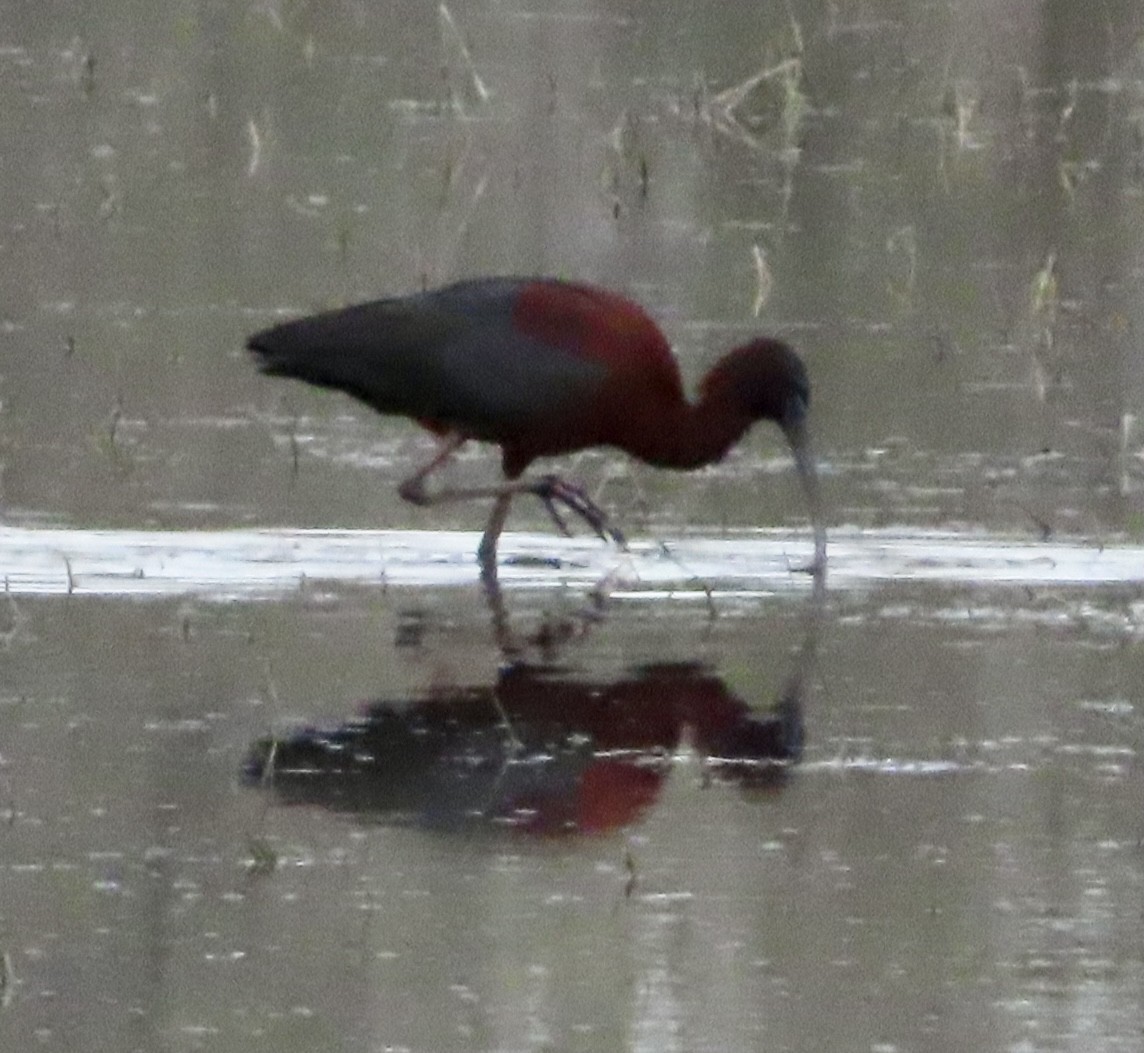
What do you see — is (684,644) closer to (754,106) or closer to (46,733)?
(46,733)

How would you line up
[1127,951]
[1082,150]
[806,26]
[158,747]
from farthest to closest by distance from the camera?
[806,26] → [1082,150] → [158,747] → [1127,951]

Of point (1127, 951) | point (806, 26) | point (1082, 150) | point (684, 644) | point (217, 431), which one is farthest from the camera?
point (806, 26)

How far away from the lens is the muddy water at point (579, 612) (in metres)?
5.76

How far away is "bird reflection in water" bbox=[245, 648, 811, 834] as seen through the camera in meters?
6.67

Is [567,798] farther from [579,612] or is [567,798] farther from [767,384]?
[767,384]

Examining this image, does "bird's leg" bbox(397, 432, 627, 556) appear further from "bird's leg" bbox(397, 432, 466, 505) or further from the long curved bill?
the long curved bill

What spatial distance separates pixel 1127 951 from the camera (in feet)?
19.3

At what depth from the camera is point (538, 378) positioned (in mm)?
9086

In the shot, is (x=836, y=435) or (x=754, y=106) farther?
(x=754, y=106)

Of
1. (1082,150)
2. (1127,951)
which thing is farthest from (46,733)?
(1082,150)

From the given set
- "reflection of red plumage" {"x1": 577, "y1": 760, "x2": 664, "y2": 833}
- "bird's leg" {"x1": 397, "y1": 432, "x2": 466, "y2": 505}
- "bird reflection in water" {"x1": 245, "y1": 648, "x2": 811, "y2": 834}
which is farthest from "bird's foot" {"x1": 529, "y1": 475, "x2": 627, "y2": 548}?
"reflection of red plumage" {"x1": 577, "y1": 760, "x2": 664, "y2": 833}

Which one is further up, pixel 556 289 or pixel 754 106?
pixel 556 289

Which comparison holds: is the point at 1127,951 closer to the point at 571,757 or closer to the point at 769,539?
the point at 571,757

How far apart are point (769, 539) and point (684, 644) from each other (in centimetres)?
110
